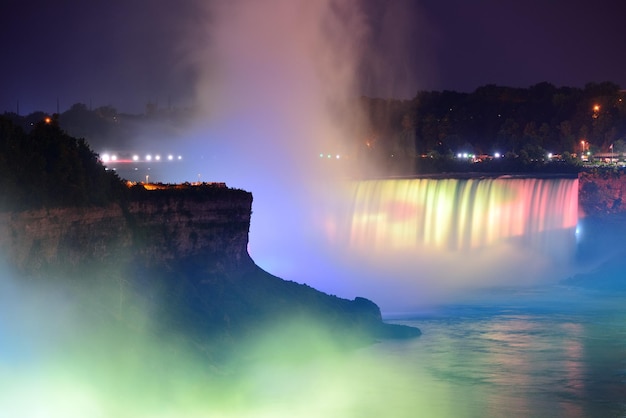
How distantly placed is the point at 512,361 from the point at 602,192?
25.5 metres

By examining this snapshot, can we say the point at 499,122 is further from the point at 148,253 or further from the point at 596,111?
the point at 148,253

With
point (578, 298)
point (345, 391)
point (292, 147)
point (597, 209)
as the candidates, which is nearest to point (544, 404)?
point (345, 391)

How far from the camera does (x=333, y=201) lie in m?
70.6

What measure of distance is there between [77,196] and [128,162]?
4669cm

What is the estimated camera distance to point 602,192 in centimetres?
6200

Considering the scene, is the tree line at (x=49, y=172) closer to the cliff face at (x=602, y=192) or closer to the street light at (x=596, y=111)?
the cliff face at (x=602, y=192)

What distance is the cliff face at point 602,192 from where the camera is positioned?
61812mm

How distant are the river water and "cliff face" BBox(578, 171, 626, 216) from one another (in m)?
11.9

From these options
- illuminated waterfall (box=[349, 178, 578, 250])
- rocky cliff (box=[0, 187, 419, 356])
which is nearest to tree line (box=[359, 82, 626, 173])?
illuminated waterfall (box=[349, 178, 578, 250])

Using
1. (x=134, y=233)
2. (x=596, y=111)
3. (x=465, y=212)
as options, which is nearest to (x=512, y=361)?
(x=134, y=233)

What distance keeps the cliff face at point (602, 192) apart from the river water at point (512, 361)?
470 inches

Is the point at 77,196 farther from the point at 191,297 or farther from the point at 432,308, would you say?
the point at 432,308

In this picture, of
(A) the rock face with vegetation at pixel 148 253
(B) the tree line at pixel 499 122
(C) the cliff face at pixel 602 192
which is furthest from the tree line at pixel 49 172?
(B) the tree line at pixel 499 122

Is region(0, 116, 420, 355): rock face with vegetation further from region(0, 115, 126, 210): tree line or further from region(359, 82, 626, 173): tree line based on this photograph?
region(359, 82, 626, 173): tree line
